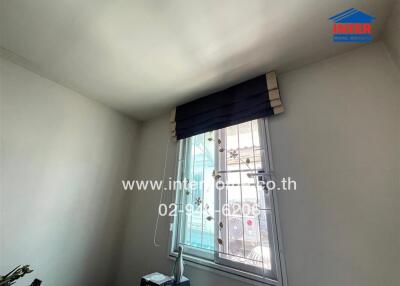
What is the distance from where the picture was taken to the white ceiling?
100cm

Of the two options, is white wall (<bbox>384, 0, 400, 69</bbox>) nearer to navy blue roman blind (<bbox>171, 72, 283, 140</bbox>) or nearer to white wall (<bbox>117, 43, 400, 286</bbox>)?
white wall (<bbox>117, 43, 400, 286</bbox>)

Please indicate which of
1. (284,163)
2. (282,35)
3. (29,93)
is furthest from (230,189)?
(29,93)

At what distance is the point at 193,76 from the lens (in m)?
1.54

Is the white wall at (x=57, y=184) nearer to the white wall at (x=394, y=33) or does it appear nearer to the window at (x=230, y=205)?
the window at (x=230, y=205)

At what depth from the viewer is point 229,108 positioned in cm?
162

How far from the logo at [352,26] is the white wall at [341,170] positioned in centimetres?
12

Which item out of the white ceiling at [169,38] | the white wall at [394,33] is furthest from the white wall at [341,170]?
the white ceiling at [169,38]

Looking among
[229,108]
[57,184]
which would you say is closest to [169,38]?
[229,108]

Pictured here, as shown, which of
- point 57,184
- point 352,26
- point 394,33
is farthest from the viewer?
point 57,184

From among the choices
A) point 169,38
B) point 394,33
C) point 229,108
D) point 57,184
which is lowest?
point 57,184

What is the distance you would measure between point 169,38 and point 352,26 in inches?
47.6

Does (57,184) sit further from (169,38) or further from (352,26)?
(352,26)

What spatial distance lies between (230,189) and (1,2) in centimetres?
199

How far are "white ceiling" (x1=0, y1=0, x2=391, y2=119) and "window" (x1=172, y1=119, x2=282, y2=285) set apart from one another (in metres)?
0.56
